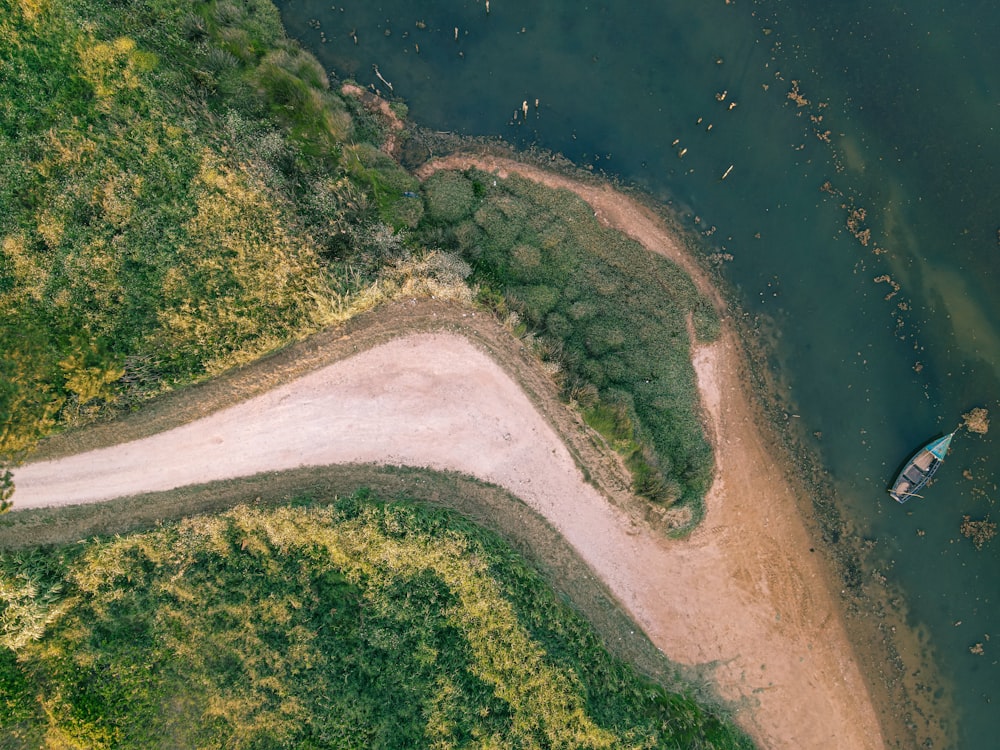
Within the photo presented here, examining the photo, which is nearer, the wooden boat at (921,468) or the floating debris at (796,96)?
the wooden boat at (921,468)

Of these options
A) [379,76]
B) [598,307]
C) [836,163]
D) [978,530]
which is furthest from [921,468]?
[379,76]

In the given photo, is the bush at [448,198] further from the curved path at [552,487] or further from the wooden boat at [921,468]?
the wooden boat at [921,468]

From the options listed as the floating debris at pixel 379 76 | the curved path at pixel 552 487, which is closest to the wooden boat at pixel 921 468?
the curved path at pixel 552 487

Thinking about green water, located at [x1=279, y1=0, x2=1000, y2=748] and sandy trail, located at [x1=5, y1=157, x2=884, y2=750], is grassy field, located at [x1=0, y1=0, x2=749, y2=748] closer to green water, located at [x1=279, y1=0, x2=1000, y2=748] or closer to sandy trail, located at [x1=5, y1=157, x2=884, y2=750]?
sandy trail, located at [x1=5, y1=157, x2=884, y2=750]

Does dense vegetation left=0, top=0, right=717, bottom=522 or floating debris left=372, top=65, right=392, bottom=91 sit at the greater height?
floating debris left=372, top=65, right=392, bottom=91

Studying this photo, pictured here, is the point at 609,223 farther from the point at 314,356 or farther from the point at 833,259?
the point at 314,356

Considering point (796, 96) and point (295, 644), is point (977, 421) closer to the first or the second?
point (796, 96)

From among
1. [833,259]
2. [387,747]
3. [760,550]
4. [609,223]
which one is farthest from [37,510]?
[833,259]

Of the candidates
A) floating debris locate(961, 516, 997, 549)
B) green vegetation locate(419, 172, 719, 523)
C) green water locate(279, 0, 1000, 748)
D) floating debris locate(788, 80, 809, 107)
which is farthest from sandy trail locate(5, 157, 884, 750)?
floating debris locate(788, 80, 809, 107)
